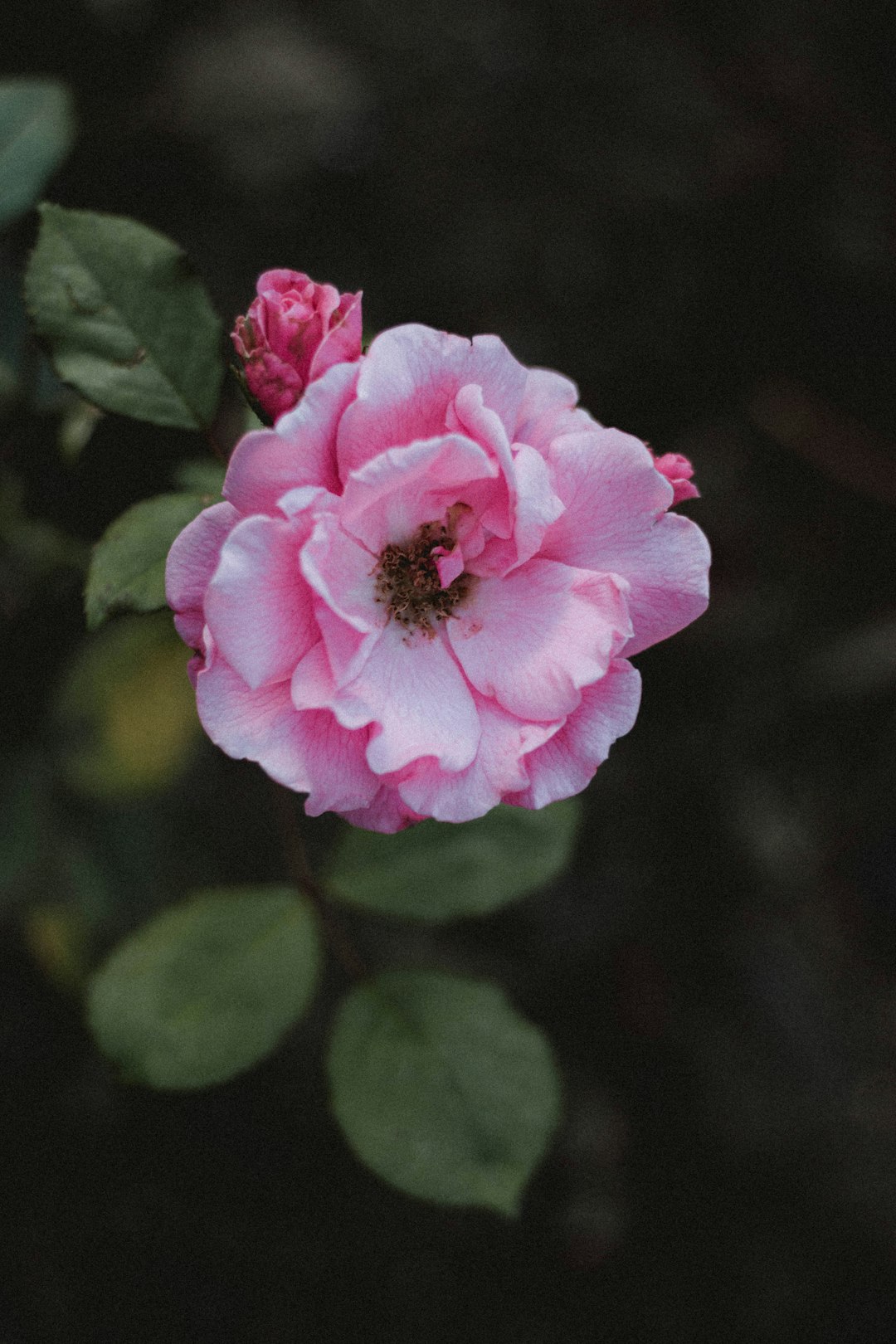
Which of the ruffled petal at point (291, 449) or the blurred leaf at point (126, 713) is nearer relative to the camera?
the ruffled petal at point (291, 449)

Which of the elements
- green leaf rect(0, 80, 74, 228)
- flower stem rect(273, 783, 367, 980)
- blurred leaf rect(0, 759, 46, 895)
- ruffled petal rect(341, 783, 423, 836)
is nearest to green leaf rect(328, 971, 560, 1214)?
flower stem rect(273, 783, 367, 980)

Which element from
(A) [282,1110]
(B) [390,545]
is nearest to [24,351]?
(B) [390,545]

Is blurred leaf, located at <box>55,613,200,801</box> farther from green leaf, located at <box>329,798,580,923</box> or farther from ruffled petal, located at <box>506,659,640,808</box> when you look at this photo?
ruffled petal, located at <box>506,659,640,808</box>

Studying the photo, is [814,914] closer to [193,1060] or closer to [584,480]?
[193,1060]

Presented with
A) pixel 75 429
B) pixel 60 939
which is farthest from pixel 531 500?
pixel 60 939

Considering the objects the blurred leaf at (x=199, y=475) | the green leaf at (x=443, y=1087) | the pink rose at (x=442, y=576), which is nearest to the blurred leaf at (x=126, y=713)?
the blurred leaf at (x=199, y=475)

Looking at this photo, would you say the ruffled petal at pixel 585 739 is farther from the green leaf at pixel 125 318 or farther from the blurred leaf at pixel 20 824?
the blurred leaf at pixel 20 824

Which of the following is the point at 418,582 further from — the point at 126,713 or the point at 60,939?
the point at 60,939
